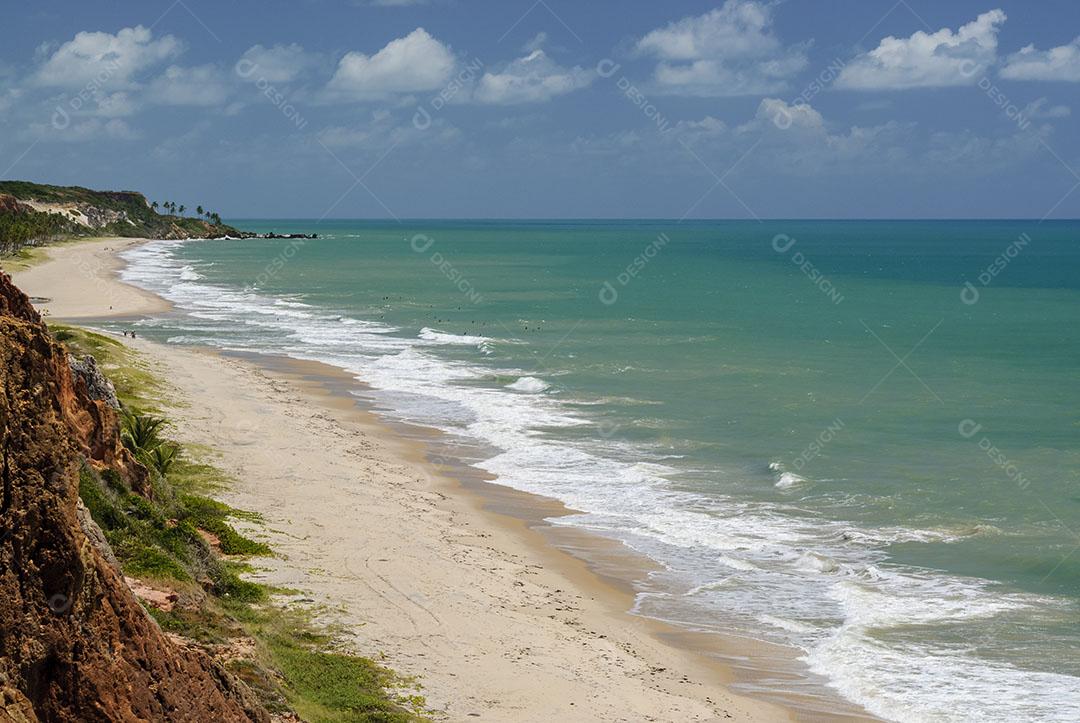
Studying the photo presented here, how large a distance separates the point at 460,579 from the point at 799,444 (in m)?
15.8

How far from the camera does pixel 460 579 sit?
1923 centimetres

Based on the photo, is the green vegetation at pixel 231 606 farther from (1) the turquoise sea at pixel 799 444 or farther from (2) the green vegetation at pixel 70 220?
(2) the green vegetation at pixel 70 220

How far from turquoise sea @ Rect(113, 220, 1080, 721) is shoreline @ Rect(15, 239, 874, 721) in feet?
3.60

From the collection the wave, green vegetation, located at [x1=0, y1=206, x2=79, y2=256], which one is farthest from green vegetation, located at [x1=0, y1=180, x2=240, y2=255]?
the wave

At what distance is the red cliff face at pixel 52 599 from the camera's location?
7.68m

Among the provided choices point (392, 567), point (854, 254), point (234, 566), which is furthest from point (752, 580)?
point (854, 254)

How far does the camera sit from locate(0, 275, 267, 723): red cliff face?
25.2 feet

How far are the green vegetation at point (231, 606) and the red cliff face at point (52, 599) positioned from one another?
11.9 feet

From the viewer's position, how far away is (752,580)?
20500 mm

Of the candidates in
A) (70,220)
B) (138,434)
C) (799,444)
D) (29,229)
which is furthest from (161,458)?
(70,220)

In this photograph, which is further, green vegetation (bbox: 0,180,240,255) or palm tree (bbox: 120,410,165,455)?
green vegetation (bbox: 0,180,240,255)

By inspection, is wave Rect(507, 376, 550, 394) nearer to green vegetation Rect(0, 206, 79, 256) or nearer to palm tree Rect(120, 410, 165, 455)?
palm tree Rect(120, 410, 165, 455)

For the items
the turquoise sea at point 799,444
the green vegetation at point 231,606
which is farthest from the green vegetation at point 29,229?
the green vegetation at point 231,606

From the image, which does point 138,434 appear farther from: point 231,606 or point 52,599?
point 52,599
